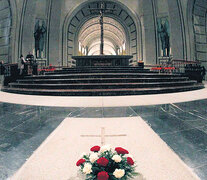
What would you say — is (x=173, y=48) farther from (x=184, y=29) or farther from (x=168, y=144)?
(x=168, y=144)

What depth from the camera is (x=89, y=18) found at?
19.7 m

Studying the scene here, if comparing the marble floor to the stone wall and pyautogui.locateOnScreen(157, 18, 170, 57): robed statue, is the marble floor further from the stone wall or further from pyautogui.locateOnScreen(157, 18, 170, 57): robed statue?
the stone wall

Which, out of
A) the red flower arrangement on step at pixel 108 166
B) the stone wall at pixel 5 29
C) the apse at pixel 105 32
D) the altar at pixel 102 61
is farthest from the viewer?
the apse at pixel 105 32

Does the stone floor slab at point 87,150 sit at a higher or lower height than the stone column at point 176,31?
lower

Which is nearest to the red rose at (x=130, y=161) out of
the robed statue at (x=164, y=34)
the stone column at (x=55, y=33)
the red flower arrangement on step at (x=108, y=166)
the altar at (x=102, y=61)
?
the red flower arrangement on step at (x=108, y=166)

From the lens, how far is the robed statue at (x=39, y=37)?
1612 cm

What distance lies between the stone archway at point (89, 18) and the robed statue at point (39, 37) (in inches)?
99.8

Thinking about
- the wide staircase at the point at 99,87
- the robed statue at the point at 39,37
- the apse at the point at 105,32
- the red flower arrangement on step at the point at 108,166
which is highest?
the apse at the point at 105,32

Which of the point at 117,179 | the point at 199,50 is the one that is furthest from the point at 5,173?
the point at 199,50

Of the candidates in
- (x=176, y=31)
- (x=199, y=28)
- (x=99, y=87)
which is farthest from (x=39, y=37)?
(x=199, y=28)

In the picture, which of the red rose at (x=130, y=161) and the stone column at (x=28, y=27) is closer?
the red rose at (x=130, y=161)

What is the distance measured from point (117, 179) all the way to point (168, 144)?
1077 millimetres

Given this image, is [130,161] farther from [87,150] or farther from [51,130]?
[51,130]

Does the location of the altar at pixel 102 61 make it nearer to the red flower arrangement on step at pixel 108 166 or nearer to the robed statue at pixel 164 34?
the robed statue at pixel 164 34
